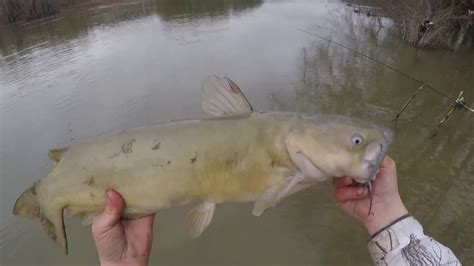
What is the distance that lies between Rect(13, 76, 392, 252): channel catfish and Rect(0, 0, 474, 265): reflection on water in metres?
3.35

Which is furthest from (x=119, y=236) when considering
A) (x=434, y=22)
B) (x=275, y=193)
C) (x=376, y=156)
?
(x=434, y=22)

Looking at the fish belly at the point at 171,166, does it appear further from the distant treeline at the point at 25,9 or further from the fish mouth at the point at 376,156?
the distant treeline at the point at 25,9

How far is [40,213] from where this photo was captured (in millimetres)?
2182

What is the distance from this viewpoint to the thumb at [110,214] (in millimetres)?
2061

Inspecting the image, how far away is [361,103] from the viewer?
31.7ft

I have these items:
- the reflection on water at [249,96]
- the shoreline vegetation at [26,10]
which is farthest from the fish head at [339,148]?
the shoreline vegetation at [26,10]

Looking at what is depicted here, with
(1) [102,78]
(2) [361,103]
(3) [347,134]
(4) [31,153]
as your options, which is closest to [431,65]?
(2) [361,103]

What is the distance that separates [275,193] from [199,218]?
0.44 meters

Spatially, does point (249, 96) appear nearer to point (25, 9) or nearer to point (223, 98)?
point (223, 98)

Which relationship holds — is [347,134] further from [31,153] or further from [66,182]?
[31,153]

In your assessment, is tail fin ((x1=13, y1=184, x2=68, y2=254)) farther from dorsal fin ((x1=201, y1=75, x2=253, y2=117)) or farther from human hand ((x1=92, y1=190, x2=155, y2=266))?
dorsal fin ((x1=201, y1=75, x2=253, y2=117))

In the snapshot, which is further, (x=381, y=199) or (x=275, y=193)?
(x=381, y=199)

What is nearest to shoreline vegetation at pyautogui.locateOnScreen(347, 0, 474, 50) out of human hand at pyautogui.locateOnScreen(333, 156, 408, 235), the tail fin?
human hand at pyautogui.locateOnScreen(333, 156, 408, 235)

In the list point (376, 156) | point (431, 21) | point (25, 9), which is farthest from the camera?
point (25, 9)
